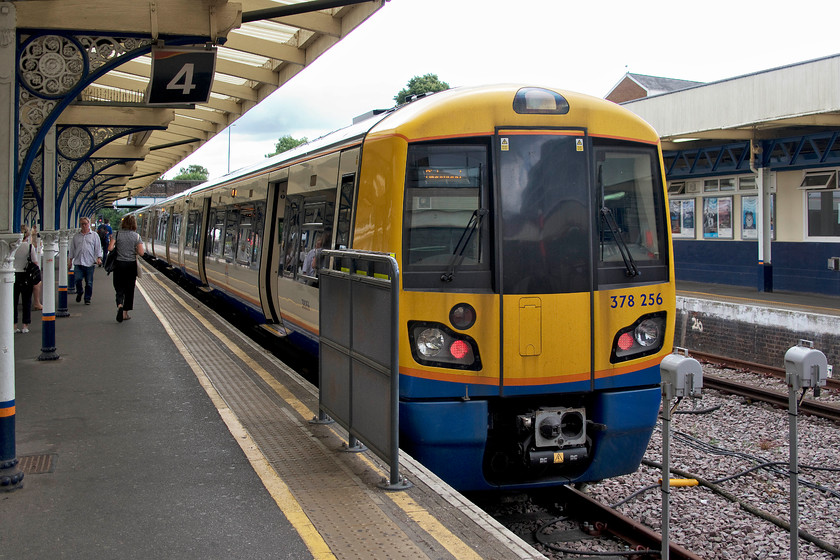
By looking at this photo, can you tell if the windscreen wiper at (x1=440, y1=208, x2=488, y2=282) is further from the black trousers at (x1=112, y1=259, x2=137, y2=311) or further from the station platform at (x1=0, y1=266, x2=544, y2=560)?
the black trousers at (x1=112, y1=259, x2=137, y2=311)

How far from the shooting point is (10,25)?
530 centimetres

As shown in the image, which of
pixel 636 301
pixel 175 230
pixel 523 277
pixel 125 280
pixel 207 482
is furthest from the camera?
pixel 175 230

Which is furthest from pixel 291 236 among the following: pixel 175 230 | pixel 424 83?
pixel 424 83

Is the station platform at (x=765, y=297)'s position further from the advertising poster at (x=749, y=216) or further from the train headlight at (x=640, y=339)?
the train headlight at (x=640, y=339)

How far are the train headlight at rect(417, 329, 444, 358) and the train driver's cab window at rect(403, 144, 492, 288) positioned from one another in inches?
15.5

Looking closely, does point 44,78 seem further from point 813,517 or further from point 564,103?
point 813,517

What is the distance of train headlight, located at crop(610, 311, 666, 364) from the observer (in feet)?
17.5

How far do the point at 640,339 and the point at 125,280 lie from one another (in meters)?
9.04

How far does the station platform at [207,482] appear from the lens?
388cm

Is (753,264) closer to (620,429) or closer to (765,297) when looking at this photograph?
(765,297)

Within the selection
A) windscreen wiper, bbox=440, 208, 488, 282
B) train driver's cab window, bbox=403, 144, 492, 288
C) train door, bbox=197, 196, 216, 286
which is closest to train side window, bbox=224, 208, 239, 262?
train door, bbox=197, 196, 216, 286

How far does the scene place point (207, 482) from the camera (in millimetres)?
4781

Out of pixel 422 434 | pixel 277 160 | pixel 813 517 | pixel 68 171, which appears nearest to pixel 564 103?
pixel 422 434

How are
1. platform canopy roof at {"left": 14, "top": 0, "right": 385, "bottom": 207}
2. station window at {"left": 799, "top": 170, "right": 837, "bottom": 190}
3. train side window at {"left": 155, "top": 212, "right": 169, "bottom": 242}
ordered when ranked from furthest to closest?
train side window at {"left": 155, "top": 212, "right": 169, "bottom": 242} < station window at {"left": 799, "top": 170, "right": 837, "bottom": 190} < platform canopy roof at {"left": 14, "top": 0, "right": 385, "bottom": 207}
